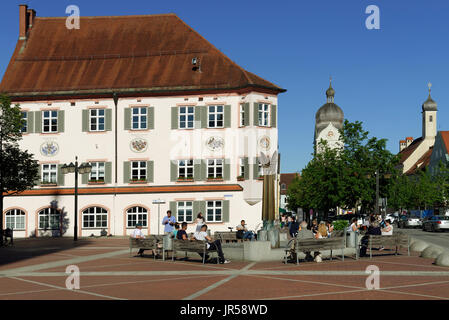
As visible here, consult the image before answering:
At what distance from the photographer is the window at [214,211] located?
42.0 m

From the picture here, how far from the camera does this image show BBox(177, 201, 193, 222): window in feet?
139

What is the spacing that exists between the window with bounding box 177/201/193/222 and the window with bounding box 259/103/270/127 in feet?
23.6

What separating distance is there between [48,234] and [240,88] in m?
16.4

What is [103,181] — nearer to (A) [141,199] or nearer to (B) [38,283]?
(A) [141,199]

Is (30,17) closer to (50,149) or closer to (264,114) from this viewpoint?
(50,149)

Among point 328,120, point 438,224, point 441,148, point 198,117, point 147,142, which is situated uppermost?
point 328,120

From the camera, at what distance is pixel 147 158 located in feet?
141

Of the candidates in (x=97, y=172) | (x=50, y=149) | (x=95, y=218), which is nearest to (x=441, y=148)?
(x=97, y=172)

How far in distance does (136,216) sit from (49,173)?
6.86 meters

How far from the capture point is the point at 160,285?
1375 cm

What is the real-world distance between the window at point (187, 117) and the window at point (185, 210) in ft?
16.9

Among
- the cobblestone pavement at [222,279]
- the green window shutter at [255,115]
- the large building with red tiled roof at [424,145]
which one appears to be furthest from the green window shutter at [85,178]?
the large building with red tiled roof at [424,145]

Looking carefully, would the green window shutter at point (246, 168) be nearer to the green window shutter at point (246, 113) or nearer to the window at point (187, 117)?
the green window shutter at point (246, 113)

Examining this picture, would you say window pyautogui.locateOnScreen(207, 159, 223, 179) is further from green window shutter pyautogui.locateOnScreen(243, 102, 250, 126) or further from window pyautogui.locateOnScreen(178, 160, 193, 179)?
green window shutter pyautogui.locateOnScreen(243, 102, 250, 126)
